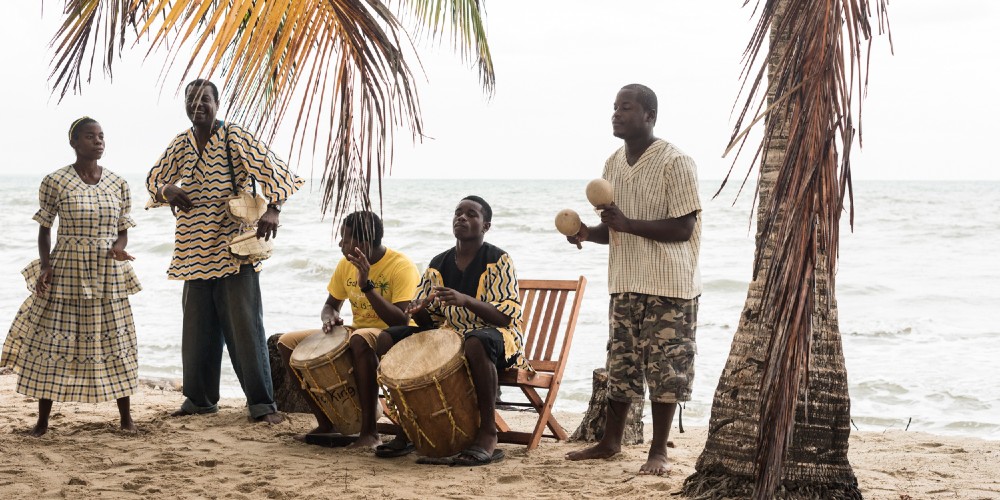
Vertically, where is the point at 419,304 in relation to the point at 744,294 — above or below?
above

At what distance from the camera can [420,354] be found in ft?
15.6

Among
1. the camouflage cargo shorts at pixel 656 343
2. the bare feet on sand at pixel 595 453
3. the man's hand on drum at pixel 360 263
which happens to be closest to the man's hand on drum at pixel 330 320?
the man's hand on drum at pixel 360 263

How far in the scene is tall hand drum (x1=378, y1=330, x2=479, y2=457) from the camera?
4668mm

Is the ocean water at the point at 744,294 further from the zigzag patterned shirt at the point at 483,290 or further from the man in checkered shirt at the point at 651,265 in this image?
the zigzag patterned shirt at the point at 483,290

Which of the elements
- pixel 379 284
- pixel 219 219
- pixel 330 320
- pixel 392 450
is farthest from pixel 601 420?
pixel 219 219

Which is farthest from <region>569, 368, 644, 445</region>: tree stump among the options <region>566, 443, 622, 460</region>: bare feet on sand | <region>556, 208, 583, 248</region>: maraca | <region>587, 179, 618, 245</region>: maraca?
<region>587, 179, 618, 245</region>: maraca

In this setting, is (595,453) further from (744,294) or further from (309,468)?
(744,294)

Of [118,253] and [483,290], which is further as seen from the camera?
[118,253]

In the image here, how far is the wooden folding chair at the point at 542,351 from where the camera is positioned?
5.16 m

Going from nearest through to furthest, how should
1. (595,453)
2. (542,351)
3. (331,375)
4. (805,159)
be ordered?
(805,159), (595,453), (331,375), (542,351)

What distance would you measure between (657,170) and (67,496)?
286 centimetres

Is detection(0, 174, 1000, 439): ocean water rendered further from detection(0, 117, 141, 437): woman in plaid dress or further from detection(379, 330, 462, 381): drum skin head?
detection(0, 117, 141, 437): woman in plaid dress

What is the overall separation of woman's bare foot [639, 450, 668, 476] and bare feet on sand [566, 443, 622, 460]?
31 cm

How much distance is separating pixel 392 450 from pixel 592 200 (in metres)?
1.63
